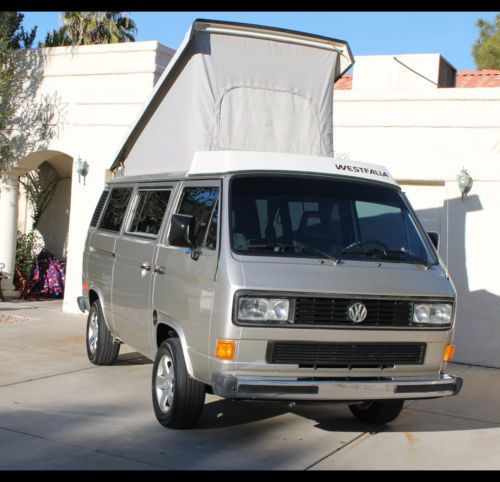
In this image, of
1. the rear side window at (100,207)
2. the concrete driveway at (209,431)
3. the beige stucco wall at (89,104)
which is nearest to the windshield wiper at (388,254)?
the concrete driveway at (209,431)

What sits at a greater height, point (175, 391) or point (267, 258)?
point (267, 258)

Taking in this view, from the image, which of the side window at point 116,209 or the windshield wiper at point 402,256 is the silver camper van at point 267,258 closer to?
the windshield wiper at point 402,256

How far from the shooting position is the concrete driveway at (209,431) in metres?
5.82

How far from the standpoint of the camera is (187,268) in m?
6.32

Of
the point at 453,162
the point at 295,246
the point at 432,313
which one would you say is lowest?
the point at 432,313

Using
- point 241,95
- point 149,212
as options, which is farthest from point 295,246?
point 241,95

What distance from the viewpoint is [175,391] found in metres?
6.27

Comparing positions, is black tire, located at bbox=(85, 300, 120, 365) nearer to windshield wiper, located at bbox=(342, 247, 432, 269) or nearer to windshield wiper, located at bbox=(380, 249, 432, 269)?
windshield wiper, located at bbox=(342, 247, 432, 269)

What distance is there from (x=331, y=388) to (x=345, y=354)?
0.99 feet

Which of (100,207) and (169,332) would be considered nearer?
(169,332)

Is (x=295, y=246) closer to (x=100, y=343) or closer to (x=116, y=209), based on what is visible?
(x=116, y=209)

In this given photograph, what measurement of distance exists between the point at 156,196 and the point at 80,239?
5450 mm

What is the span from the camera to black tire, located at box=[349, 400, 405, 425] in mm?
6848

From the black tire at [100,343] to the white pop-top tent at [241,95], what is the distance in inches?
69.1
